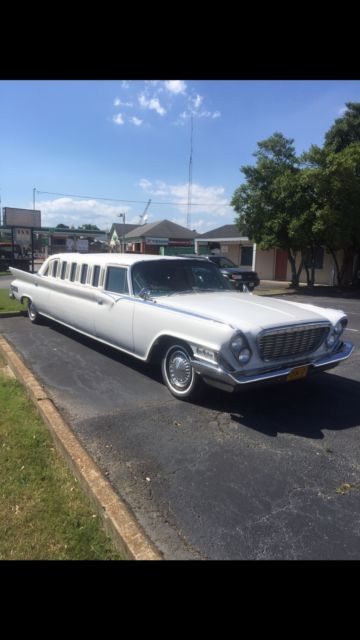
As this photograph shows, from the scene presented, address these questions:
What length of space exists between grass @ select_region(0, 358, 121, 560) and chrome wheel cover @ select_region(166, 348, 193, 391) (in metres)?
1.54

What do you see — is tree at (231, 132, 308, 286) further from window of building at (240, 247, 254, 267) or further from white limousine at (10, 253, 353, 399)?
white limousine at (10, 253, 353, 399)

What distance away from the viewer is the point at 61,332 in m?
8.22

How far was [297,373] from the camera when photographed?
14.0 feet

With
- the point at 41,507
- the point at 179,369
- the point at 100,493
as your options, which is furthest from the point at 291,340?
the point at 41,507

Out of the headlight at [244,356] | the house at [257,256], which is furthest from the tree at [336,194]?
the headlight at [244,356]

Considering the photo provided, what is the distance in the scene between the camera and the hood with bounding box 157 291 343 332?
4.17 meters

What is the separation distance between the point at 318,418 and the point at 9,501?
9.82 feet

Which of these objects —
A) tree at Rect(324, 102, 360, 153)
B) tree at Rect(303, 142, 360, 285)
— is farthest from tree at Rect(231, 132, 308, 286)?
tree at Rect(324, 102, 360, 153)

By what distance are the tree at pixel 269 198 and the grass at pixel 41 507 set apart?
16574mm

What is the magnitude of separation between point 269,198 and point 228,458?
17.3 meters

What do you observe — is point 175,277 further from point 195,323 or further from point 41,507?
point 41,507

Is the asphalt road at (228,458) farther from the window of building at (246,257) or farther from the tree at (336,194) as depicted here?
the window of building at (246,257)
